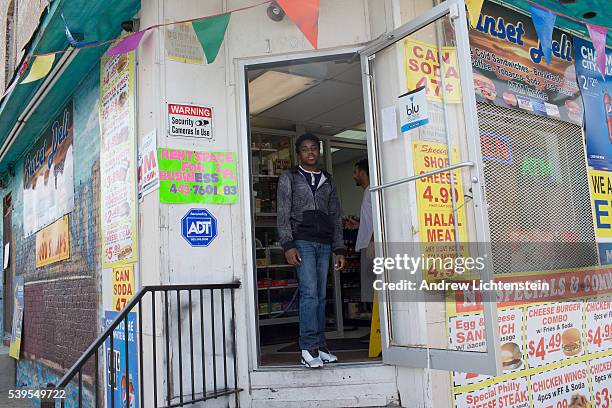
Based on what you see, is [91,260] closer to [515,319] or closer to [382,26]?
[382,26]

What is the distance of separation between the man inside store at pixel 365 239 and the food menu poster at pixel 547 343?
977mm

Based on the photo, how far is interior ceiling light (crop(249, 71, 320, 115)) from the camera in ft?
18.3

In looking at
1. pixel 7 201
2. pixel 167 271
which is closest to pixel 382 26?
pixel 167 271

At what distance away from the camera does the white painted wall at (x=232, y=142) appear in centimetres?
399

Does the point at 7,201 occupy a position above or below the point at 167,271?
above

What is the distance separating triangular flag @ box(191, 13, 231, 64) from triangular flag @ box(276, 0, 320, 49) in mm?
607

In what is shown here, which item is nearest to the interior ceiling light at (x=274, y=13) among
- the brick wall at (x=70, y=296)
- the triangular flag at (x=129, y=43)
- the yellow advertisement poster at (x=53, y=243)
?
the triangular flag at (x=129, y=43)

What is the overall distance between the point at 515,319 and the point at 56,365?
5.90 meters

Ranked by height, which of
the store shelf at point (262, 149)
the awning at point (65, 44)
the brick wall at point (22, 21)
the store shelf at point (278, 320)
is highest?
the brick wall at point (22, 21)

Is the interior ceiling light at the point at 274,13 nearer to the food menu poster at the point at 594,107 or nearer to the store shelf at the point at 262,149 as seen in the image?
the store shelf at the point at 262,149

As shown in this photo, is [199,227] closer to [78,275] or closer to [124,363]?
[124,363]

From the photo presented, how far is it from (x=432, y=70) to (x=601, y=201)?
260 cm

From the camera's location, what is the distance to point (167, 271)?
406cm

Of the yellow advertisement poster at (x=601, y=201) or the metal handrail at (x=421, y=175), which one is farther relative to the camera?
the yellow advertisement poster at (x=601, y=201)
